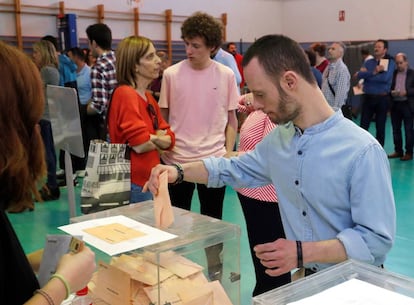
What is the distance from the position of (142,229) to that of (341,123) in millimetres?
722

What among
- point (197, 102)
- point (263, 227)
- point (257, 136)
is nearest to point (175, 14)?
point (197, 102)

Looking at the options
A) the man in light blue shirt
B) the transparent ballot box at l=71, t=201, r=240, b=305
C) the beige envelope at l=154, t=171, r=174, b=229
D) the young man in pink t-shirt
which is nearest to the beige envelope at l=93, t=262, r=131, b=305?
the transparent ballot box at l=71, t=201, r=240, b=305

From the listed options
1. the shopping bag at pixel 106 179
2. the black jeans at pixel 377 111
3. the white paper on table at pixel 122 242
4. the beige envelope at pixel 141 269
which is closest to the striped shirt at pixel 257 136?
the shopping bag at pixel 106 179

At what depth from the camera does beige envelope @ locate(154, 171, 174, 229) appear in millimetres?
1592

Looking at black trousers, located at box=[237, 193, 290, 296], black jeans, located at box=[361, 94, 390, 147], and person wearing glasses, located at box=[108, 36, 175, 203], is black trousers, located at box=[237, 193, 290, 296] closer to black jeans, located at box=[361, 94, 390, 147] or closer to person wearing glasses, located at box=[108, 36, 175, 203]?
person wearing glasses, located at box=[108, 36, 175, 203]

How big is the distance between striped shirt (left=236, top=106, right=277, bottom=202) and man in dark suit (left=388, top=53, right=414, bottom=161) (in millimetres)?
5315

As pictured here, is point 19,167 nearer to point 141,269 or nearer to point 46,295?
point 46,295

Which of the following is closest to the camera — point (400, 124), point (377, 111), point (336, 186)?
point (336, 186)

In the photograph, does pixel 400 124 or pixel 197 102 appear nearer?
pixel 197 102

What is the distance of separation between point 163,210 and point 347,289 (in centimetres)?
75

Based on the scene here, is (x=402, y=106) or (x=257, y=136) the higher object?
(x=257, y=136)

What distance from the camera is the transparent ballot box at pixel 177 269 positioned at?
4.72 feet

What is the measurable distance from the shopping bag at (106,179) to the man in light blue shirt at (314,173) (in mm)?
998

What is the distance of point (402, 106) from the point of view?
730cm
